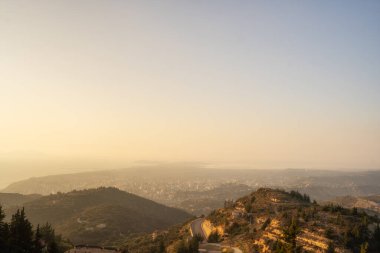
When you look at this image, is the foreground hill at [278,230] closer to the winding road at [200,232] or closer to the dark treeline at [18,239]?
the winding road at [200,232]

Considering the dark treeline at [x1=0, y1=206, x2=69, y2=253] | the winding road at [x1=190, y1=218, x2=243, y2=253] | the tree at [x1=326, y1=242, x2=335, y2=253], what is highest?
the dark treeline at [x1=0, y1=206, x2=69, y2=253]

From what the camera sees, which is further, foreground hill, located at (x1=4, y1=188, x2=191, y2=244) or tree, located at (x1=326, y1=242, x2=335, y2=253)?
foreground hill, located at (x1=4, y1=188, x2=191, y2=244)

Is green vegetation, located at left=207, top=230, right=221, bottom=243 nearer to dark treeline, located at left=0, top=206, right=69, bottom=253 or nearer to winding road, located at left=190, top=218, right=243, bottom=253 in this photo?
winding road, located at left=190, top=218, right=243, bottom=253

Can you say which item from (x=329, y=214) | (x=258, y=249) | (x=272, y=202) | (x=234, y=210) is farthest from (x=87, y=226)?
(x=329, y=214)

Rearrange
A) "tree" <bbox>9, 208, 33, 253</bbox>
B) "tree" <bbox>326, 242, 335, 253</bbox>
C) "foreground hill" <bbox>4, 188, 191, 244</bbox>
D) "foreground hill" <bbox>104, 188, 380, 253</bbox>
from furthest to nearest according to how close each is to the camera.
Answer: "foreground hill" <bbox>4, 188, 191, 244</bbox> < "foreground hill" <bbox>104, 188, 380, 253</bbox> < "tree" <bbox>326, 242, 335, 253</bbox> < "tree" <bbox>9, 208, 33, 253</bbox>

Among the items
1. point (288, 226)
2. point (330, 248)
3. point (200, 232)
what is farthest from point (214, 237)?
point (330, 248)

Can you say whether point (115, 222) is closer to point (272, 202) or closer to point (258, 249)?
point (272, 202)

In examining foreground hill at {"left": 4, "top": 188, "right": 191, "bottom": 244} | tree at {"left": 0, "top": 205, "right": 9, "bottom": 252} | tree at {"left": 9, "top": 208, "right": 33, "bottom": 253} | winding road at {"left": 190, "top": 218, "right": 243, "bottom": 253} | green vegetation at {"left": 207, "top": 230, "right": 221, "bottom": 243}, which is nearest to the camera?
tree at {"left": 0, "top": 205, "right": 9, "bottom": 252}

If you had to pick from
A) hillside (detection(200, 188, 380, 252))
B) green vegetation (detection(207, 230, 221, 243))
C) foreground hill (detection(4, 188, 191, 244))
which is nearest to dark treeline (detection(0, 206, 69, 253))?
hillside (detection(200, 188, 380, 252))
